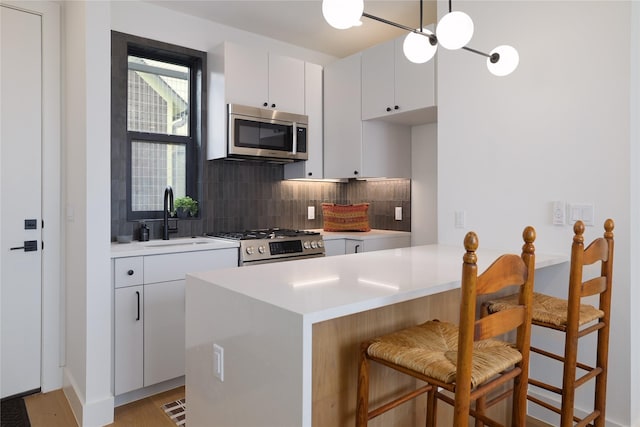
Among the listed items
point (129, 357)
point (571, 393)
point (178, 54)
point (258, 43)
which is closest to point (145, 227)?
point (129, 357)

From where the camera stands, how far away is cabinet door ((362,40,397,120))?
3.40 meters

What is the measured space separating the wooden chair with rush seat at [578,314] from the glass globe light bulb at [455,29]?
0.84 meters

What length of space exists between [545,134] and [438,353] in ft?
5.09

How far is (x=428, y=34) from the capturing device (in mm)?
Result: 1706

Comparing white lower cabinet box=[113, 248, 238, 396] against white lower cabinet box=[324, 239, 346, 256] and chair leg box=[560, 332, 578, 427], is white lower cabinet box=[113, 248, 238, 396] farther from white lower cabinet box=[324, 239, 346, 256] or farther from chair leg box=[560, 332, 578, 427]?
chair leg box=[560, 332, 578, 427]

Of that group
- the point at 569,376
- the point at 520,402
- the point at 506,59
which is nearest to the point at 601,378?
the point at 569,376

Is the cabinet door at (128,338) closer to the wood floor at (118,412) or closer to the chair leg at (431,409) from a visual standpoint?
the wood floor at (118,412)

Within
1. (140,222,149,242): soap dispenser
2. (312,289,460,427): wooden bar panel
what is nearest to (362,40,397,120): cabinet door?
(140,222,149,242): soap dispenser

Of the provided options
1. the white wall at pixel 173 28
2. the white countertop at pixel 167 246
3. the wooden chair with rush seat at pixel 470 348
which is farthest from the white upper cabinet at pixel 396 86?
the wooden chair with rush seat at pixel 470 348

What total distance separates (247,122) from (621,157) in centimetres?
240

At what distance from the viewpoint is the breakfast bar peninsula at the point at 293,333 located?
1.20 metres

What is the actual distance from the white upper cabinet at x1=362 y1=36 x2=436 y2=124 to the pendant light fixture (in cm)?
121

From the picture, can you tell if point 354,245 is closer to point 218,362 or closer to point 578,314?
point 578,314

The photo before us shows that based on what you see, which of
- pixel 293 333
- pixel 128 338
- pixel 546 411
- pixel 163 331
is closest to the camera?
pixel 293 333
